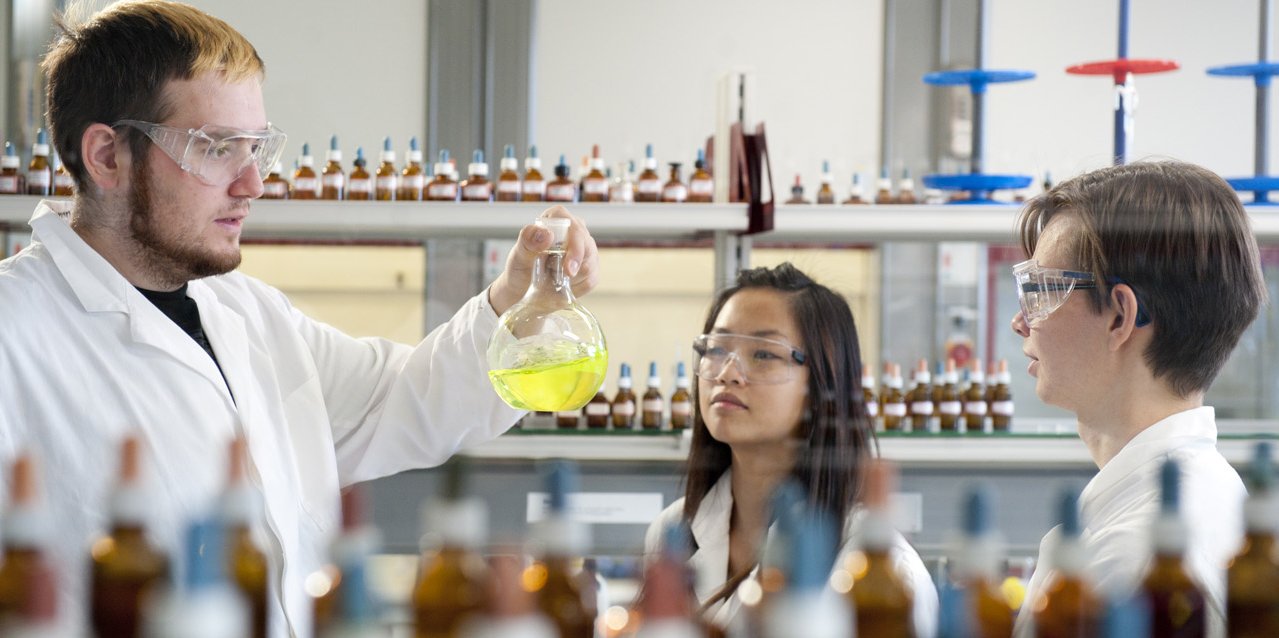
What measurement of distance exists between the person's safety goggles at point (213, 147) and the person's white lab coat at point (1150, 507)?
3.57 ft

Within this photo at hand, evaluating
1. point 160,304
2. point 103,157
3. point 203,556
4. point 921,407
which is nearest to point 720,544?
point 160,304

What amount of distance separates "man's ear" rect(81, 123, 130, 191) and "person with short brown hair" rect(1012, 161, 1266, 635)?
1.19 metres

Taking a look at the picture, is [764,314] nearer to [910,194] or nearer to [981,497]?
[981,497]

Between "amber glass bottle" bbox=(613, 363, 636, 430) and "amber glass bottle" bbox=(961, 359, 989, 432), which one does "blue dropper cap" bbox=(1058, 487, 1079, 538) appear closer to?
"amber glass bottle" bbox=(613, 363, 636, 430)

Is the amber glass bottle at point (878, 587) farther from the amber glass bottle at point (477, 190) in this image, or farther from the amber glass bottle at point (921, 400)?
the amber glass bottle at point (921, 400)

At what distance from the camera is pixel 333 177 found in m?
3.27

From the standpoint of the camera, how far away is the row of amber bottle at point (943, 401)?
3453 mm

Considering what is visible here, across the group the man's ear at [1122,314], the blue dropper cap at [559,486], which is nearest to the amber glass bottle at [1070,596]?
the blue dropper cap at [559,486]

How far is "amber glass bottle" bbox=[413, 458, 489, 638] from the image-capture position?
868 mm

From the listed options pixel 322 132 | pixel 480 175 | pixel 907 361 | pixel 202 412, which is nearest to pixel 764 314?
pixel 202 412

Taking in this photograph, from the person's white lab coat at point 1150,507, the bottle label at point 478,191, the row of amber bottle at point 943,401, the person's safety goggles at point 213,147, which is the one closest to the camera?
the person's white lab coat at point 1150,507

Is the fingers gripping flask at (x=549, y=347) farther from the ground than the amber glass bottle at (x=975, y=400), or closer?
farther from the ground

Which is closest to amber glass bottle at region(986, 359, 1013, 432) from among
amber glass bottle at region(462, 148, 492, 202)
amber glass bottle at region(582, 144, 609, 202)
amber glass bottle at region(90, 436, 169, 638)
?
amber glass bottle at region(582, 144, 609, 202)

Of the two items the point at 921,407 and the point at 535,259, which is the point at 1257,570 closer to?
the point at 535,259
